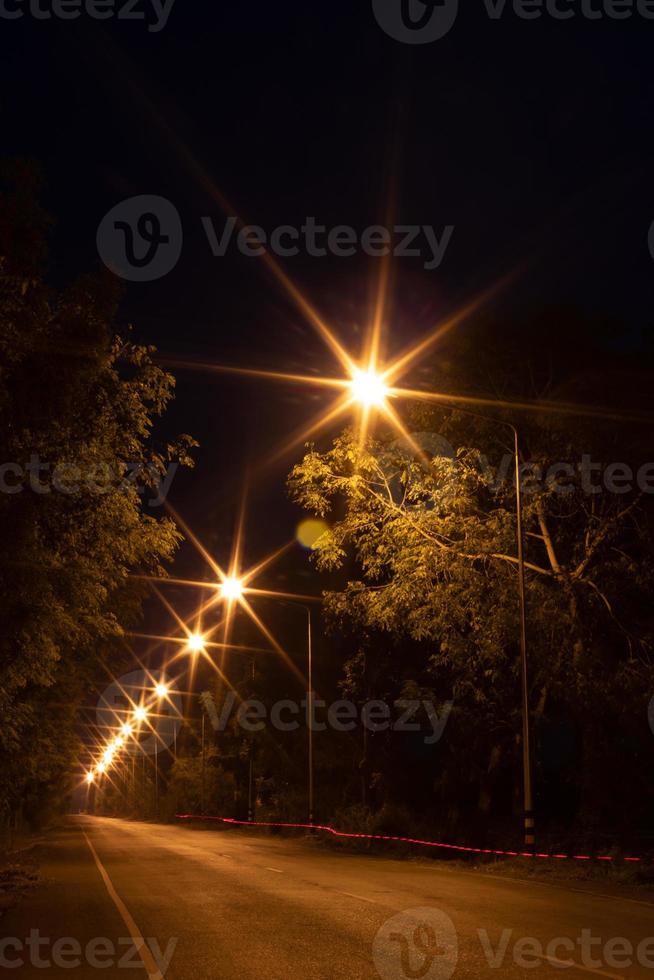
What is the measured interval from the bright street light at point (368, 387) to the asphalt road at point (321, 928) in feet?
28.9

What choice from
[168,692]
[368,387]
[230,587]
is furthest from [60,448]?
[168,692]

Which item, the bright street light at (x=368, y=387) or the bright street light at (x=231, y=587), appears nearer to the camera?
the bright street light at (x=368, y=387)

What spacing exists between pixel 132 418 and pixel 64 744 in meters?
40.7

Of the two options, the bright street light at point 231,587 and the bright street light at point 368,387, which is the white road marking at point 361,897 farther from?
the bright street light at point 231,587

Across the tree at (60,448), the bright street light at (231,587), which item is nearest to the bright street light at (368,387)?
the tree at (60,448)

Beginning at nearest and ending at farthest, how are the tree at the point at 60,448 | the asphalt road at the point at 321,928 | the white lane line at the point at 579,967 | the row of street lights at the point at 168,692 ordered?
the white lane line at the point at 579,967, the asphalt road at the point at 321,928, the tree at the point at 60,448, the row of street lights at the point at 168,692

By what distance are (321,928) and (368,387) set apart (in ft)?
35.0

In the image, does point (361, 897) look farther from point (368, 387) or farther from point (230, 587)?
point (230, 587)

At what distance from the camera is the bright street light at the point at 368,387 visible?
65.8 feet

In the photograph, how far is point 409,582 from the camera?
2655 centimetres

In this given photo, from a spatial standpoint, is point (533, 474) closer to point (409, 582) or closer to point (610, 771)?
point (409, 582)

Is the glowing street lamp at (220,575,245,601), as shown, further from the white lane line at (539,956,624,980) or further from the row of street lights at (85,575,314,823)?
the white lane line at (539,956,624,980)

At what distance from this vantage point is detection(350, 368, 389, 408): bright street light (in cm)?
2005

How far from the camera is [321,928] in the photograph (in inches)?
485
